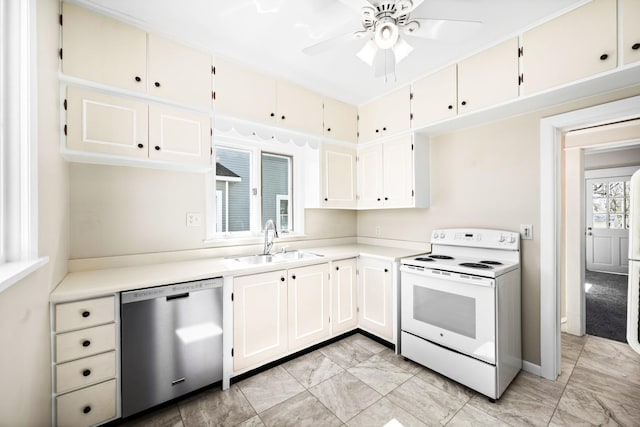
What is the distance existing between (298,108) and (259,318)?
1998mm

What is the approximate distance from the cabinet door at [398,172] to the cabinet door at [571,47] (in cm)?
105

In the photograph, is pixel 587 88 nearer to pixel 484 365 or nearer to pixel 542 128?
pixel 542 128

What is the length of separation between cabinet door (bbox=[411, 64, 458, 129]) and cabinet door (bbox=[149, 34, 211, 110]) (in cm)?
189

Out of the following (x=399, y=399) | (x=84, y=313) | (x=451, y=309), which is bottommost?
(x=399, y=399)

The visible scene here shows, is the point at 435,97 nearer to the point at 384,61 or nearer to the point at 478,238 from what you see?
the point at 384,61

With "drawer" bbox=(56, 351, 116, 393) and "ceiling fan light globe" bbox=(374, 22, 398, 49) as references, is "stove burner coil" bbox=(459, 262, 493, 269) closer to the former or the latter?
"ceiling fan light globe" bbox=(374, 22, 398, 49)

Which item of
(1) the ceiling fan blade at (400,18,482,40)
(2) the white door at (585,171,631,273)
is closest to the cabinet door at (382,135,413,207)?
(1) the ceiling fan blade at (400,18,482,40)

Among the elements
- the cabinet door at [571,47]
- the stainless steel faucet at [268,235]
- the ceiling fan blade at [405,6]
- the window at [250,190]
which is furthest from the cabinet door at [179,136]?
the cabinet door at [571,47]

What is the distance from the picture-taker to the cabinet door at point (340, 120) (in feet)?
9.62

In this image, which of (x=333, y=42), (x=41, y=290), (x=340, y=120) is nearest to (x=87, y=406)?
(x=41, y=290)

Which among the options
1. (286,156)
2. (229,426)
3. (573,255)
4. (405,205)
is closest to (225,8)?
(286,156)

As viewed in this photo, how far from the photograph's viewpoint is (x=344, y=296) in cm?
271

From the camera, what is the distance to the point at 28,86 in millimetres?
1183

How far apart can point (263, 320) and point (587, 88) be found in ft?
9.33
